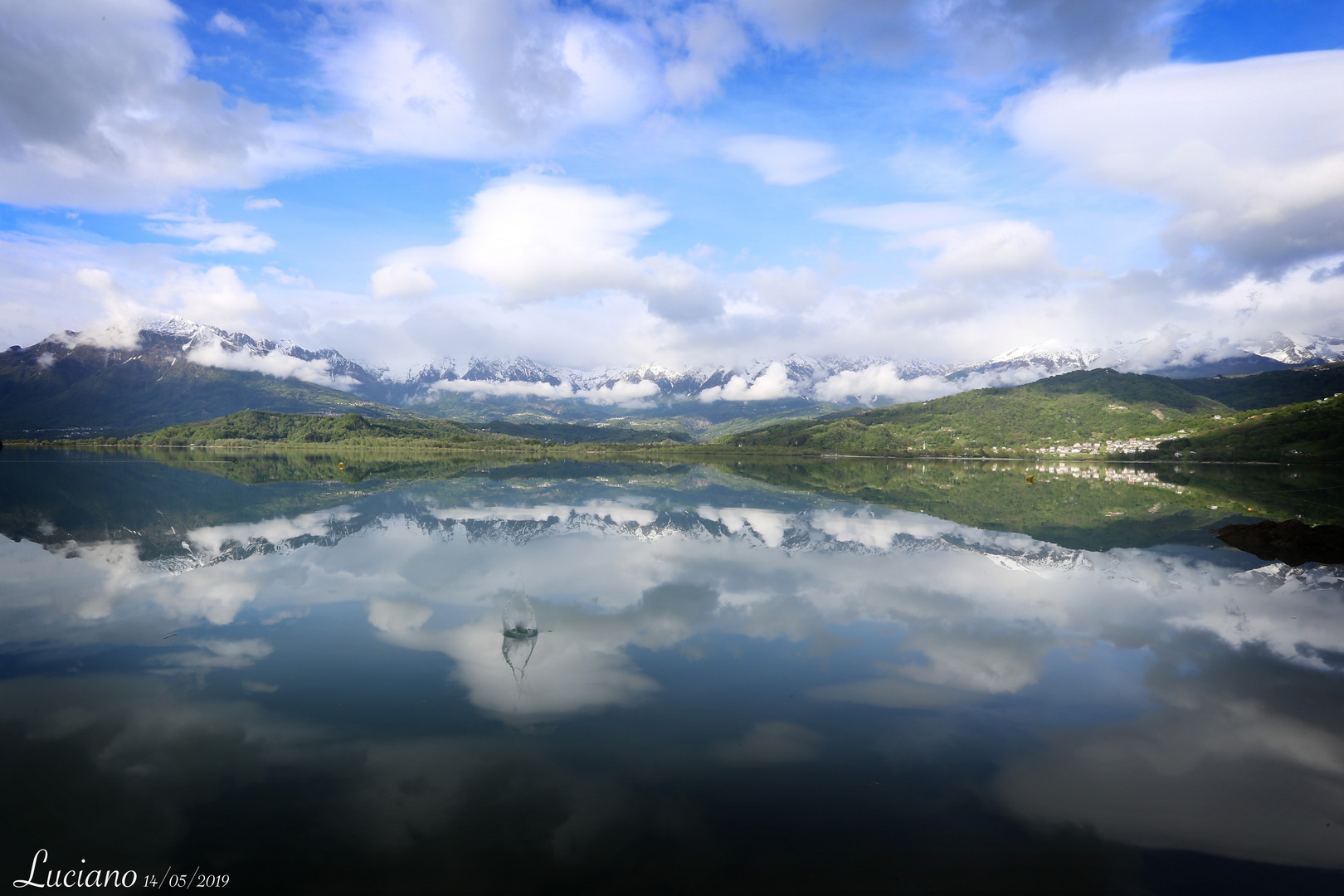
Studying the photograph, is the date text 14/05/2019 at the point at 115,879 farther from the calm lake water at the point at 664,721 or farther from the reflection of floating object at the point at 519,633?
the reflection of floating object at the point at 519,633

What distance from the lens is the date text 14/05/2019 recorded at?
7.03 meters

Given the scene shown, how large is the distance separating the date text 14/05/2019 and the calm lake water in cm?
5

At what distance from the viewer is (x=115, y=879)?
7.13m

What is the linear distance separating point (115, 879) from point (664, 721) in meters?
7.44

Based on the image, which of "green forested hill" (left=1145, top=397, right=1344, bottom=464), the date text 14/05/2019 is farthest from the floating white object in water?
"green forested hill" (left=1145, top=397, right=1344, bottom=464)

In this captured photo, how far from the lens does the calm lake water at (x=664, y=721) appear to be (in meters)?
7.63

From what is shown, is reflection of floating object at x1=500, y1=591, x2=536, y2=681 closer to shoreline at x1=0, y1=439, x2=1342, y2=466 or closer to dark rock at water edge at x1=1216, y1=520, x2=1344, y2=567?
dark rock at water edge at x1=1216, y1=520, x2=1344, y2=567

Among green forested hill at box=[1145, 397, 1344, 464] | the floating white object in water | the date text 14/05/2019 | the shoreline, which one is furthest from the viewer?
the shoreline

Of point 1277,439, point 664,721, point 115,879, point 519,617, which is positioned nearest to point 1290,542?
point 664,721

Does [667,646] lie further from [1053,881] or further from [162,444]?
[162,444]

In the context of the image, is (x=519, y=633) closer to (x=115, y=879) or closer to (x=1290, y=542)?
(x=115, y=879)

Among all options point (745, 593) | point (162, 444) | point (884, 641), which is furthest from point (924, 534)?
point (162, 444)

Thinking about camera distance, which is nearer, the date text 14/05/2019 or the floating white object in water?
the date text 14/05/2019

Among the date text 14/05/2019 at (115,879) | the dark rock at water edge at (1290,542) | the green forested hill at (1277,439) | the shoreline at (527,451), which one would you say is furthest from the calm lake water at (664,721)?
the shoreline at (527,451)
